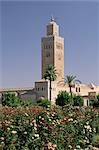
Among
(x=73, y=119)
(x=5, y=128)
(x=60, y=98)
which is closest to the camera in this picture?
(x=5, y=128)

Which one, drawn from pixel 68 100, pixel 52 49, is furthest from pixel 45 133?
pixel 52 49

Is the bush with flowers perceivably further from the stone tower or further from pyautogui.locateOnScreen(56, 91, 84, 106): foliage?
the stone tower

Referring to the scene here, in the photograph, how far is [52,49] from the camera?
103812 millimetres

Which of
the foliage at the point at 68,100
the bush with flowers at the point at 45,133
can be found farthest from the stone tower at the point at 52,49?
the bush with flowers at the point at 45,133

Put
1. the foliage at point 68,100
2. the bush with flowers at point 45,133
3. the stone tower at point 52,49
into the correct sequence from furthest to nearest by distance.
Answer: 1. the stone tower at point 52,49
2. the foliage at point 68,100
3. the bush with flowers at point 45,133

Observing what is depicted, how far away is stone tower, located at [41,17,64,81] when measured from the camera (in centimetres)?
10262

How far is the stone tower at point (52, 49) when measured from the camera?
103 m

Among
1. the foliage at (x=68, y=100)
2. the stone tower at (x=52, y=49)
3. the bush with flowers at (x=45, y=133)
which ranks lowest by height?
the bush with flowers at (x=45, y=133)

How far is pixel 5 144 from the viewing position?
18.4 feet

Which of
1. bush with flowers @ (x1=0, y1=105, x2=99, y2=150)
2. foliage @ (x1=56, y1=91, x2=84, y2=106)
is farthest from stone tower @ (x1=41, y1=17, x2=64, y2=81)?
bush with flowers @ (x1=0, y1=105, x2=99, y2=150)

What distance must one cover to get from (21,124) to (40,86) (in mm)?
65952

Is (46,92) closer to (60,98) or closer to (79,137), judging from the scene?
(60,98)

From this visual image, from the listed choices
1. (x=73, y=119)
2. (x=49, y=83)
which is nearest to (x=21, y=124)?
(x=73, y=119)

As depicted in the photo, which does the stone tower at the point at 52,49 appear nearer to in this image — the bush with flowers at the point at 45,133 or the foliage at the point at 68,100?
the foliage at the point at 68,100
